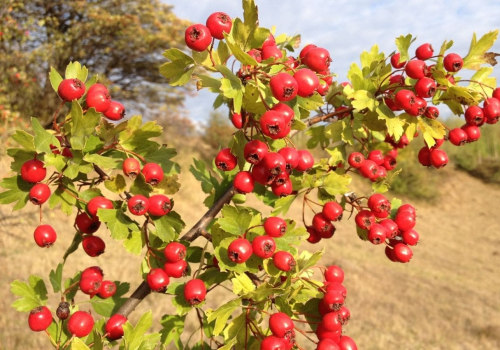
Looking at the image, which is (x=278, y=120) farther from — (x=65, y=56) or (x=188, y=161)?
(x=65, y=56)

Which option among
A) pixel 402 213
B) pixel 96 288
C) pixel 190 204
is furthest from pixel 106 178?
pixel 190 204

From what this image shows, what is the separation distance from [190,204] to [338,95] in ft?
35.1

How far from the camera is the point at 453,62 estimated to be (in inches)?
53.3

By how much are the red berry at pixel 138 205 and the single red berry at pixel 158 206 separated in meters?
0.02

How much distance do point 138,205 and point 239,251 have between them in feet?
1.12

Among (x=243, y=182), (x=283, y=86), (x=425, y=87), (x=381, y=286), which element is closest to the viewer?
(x=283, y=86)

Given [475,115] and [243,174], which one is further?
[475,115]

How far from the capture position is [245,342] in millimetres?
1146

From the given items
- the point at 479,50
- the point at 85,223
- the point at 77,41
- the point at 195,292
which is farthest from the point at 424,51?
the point at 77,41

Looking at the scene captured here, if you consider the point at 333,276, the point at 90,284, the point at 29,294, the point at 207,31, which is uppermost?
the point at 207,31

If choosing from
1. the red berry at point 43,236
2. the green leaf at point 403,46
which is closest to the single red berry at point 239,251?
the red berry at point 43,236

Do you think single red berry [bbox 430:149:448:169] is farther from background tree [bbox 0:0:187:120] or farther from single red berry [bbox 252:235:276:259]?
background tree [bbox 0:0:187:120]

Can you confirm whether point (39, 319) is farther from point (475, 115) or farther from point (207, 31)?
point (475, 115)

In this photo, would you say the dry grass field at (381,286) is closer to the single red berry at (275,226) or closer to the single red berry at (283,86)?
the single red berry at (275,226)
